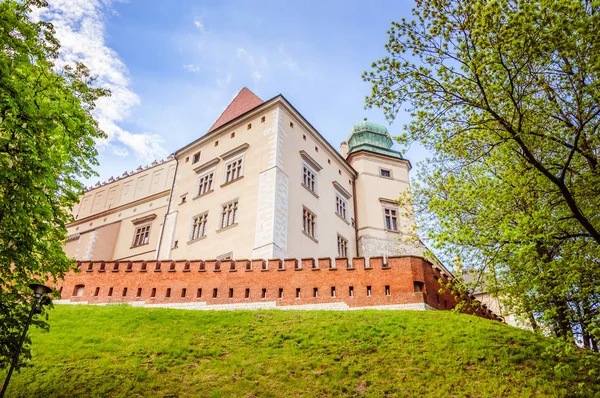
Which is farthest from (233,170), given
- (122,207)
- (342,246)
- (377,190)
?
(122,207)

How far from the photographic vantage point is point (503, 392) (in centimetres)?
971

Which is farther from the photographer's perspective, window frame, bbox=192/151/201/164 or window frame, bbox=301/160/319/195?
window frame, bbox=192/151/201/164

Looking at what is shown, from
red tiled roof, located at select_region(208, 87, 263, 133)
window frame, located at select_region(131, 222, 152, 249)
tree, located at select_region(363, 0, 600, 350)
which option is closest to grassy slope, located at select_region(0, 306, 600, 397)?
tree, located at select_region(363, 0, 600, 350)

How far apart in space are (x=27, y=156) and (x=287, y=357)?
7673 millimetres

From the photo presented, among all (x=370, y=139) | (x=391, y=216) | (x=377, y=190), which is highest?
(x=370, y=139)

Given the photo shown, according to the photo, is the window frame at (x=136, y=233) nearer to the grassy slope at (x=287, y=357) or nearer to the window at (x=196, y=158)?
the window at (x=196, y=158)

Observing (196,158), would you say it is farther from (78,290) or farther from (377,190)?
(377,190)

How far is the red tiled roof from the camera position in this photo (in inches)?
1186

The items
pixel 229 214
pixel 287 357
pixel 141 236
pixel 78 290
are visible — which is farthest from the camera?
pixel 141 236

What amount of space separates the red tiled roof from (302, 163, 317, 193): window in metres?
6.43

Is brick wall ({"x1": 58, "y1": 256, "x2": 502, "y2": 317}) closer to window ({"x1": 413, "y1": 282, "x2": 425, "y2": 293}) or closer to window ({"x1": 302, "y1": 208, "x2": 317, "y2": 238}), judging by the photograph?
window ({"x1": 413, "y1": 282, "x2": 425, "y2": 293})

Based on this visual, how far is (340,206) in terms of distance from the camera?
28891 mm

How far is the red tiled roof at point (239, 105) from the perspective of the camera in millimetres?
30117

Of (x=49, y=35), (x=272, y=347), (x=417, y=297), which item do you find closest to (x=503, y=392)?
(x=272, y=347)
